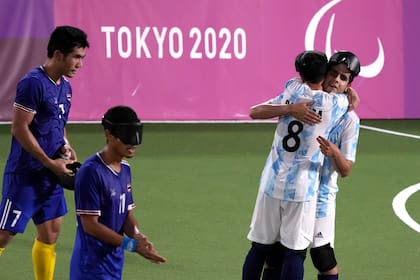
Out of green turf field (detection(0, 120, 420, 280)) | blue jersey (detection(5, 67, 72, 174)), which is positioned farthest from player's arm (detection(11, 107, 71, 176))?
green turf field (detection(0, 120, 420, 280))

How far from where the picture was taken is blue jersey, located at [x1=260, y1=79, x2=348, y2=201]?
5.98 metres

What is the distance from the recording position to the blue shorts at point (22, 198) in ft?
21.3

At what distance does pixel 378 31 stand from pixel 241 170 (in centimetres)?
440

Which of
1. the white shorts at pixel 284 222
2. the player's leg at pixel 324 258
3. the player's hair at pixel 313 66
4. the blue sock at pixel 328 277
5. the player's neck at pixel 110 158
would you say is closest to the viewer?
the player's neck at pixel 110 158

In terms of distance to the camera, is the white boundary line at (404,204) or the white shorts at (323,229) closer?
the white shorts at (323,229)

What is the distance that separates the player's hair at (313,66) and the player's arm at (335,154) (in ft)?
1.21

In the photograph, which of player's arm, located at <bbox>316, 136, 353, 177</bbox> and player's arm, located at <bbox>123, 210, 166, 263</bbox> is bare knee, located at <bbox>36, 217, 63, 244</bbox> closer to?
player's arm, located at <bbox>123, 210, 166, 263</bbox>

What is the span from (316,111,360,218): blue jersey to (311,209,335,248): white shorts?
35 mm

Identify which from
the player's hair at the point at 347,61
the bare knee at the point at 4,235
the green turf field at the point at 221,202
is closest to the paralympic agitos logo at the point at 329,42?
the green turf field at the point at 221,202

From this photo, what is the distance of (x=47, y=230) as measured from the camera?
674 centimetres

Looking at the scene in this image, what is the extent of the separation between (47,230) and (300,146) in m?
1.90

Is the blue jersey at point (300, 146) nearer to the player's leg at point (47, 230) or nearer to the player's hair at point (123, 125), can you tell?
the player's hair at point (123, 125)

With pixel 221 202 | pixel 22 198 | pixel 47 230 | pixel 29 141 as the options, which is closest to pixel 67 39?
pixel 29 141

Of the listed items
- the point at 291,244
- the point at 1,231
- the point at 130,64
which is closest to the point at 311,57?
the point at 291,244
